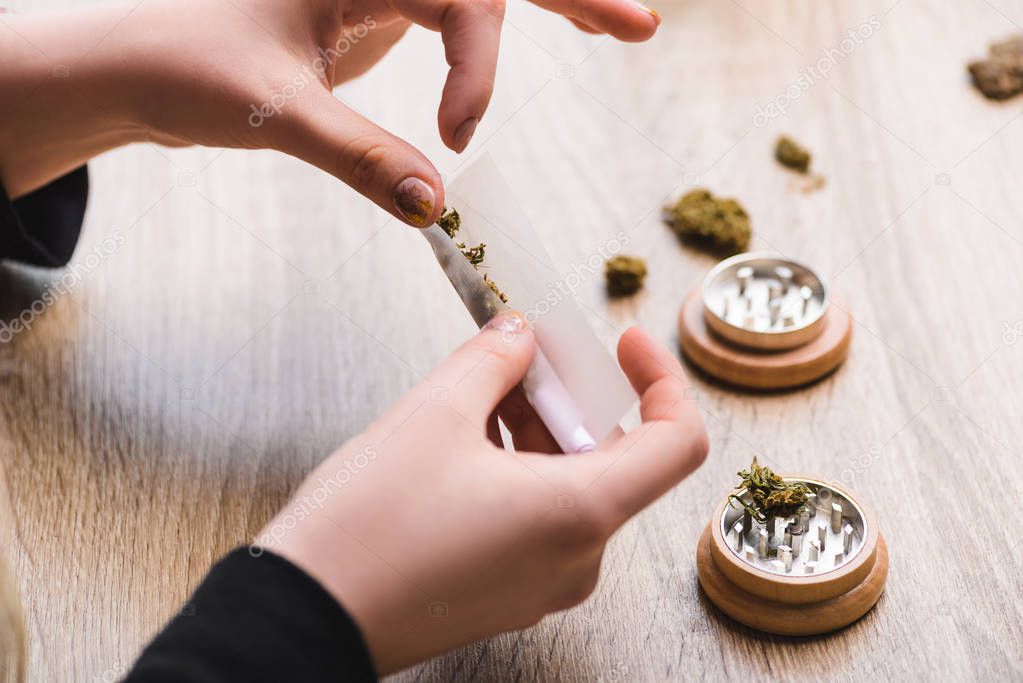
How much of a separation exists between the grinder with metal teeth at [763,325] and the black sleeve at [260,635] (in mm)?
502

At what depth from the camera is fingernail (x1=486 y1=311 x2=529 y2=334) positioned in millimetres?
794

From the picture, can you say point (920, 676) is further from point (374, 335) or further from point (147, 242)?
point (147, 242)

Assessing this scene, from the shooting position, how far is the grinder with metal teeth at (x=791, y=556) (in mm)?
770

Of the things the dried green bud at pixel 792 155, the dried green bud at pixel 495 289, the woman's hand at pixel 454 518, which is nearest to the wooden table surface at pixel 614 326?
the dried green bud at pixel 792 155

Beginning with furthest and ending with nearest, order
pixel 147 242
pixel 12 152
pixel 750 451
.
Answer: pixel 147 242 → pixel 12 152 → pixel 750 451

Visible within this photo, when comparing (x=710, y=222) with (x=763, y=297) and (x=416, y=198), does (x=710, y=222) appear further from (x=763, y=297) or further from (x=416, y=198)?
(x=416, y=198)

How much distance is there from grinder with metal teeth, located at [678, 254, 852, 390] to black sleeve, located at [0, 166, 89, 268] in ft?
2.25

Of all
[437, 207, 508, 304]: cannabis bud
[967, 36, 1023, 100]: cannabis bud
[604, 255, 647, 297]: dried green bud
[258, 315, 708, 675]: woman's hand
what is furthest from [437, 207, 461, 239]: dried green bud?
[967, 36, 1023, 100]: cannabis bud

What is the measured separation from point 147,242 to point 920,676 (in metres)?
0.97

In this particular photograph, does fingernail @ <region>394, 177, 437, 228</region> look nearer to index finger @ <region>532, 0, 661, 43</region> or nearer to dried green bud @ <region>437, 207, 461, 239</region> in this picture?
dried green bud @ <region>437, 207, 461, 239</region>

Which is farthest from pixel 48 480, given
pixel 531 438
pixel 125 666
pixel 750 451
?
pixel 750 451

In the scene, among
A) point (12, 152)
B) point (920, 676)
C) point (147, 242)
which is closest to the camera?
point (920, 676)

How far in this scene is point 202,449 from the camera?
101 cm

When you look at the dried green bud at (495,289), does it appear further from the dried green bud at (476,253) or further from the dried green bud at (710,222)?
the dried green bud at (710,222)
